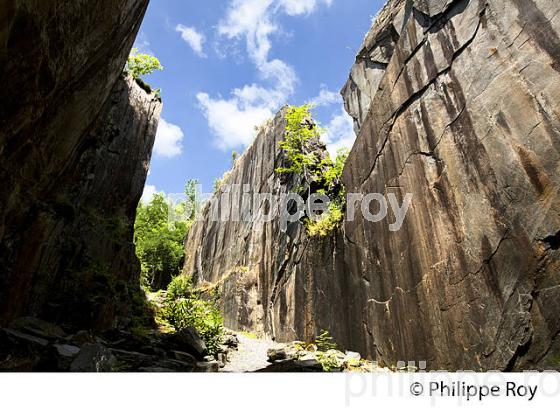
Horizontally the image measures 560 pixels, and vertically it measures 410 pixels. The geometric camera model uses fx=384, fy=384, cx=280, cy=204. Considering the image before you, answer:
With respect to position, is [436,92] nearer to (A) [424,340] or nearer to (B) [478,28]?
(B) [478,28]

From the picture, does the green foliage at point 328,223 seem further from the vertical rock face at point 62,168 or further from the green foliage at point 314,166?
the vertical rock face at point 62,168

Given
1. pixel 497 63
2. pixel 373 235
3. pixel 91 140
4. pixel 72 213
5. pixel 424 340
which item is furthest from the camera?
pixel 91 140

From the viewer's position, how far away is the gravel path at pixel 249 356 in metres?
9.43

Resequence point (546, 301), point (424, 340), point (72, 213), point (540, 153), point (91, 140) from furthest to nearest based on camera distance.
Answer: point (91, 140)
point (72, 213)
point (424, 340)
point (540, 153)
point (546, 301)

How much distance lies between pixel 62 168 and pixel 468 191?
326 inches

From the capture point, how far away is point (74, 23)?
550cm

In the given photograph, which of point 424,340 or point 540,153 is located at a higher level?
point 540,153

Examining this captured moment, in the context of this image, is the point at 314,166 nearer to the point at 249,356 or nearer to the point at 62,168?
the point at 249,356

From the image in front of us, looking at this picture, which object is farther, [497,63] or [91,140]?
[91,140]

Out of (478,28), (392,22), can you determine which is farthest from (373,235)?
(392,22)

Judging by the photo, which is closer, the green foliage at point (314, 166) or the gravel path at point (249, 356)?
the gravel path at point (249, 356)

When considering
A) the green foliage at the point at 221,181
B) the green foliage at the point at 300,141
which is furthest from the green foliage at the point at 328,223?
the green foliage at the point at 221,181

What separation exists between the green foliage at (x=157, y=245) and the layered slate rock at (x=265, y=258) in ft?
3.37

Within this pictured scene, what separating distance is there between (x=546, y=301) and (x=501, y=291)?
2.28ft
